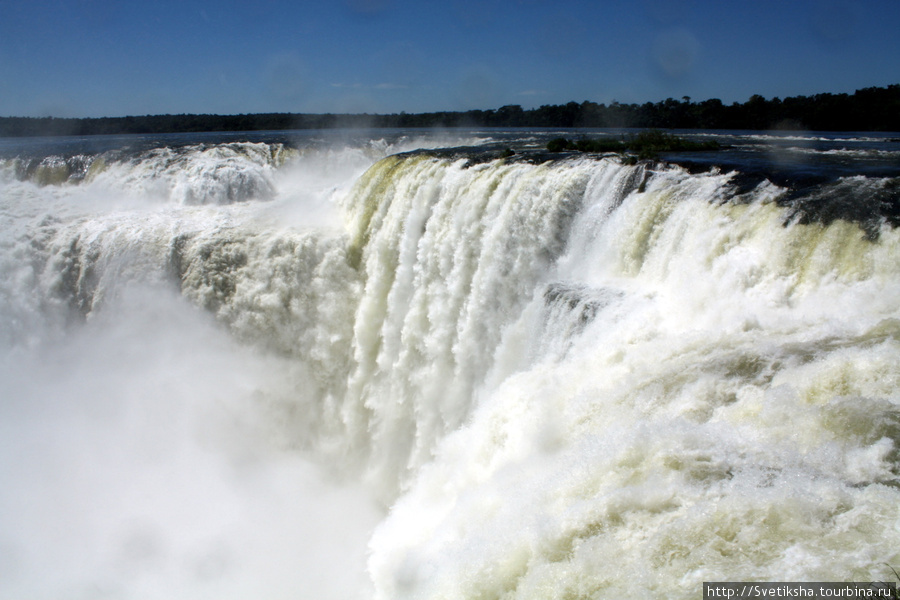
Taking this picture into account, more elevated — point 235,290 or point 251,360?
point 235,290

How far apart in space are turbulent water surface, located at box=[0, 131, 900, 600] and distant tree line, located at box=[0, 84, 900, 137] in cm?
1453

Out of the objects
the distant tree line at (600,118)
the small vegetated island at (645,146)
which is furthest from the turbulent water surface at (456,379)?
the distant tree line at (600,118)

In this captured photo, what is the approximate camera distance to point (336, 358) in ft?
37.4

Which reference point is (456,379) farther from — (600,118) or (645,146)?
(600,118)

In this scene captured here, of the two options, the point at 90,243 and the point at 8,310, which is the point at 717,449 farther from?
the point at 8,310

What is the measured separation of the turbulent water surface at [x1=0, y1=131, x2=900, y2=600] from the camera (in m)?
3.12

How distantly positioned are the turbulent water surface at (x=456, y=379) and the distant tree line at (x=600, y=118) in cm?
1453

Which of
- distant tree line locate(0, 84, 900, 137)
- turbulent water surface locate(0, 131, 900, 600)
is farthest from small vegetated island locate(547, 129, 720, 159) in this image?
distant tree line locate(0, 84, 900, 137)

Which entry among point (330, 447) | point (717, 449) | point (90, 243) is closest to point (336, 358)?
point (330, 447)

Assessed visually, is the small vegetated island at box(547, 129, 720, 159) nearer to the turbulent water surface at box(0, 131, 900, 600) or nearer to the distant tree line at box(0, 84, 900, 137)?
the turbulent water surface at box(0, 131, 900, 600)

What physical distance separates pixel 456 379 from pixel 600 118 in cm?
3725

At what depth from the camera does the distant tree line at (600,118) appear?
2352 cm

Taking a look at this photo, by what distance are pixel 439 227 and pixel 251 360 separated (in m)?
4.85

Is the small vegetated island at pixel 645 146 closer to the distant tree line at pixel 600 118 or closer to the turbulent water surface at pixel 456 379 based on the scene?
the turbulent water surface at pixel 456 379
